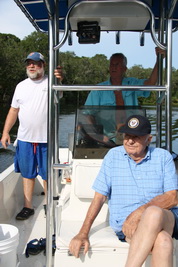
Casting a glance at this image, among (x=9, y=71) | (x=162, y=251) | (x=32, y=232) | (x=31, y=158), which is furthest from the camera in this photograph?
(x=9, y=71)

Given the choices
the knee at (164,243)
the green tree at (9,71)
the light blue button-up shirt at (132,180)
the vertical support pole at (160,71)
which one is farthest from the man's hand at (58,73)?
the green tree at (9,71)

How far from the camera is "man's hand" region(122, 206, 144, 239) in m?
1.97

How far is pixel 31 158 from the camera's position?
325 cm

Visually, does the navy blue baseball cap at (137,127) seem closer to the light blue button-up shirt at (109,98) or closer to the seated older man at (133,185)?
the seated older man at (133,185)

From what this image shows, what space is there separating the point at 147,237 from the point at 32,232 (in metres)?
1.58

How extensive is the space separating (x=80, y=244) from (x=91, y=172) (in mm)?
627

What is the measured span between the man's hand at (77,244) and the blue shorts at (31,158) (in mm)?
1298

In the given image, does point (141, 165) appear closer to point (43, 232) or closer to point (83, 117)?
point (83, 117)

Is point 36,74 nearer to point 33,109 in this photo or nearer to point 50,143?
point 33,109

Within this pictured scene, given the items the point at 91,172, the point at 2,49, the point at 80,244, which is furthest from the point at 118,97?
the point at 2,49

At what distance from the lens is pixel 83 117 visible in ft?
8.96

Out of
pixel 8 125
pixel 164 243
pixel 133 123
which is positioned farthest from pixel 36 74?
pixel 164 243

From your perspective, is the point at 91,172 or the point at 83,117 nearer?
the point at 91,172

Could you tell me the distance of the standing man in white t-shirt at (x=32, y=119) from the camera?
3.16 meters
